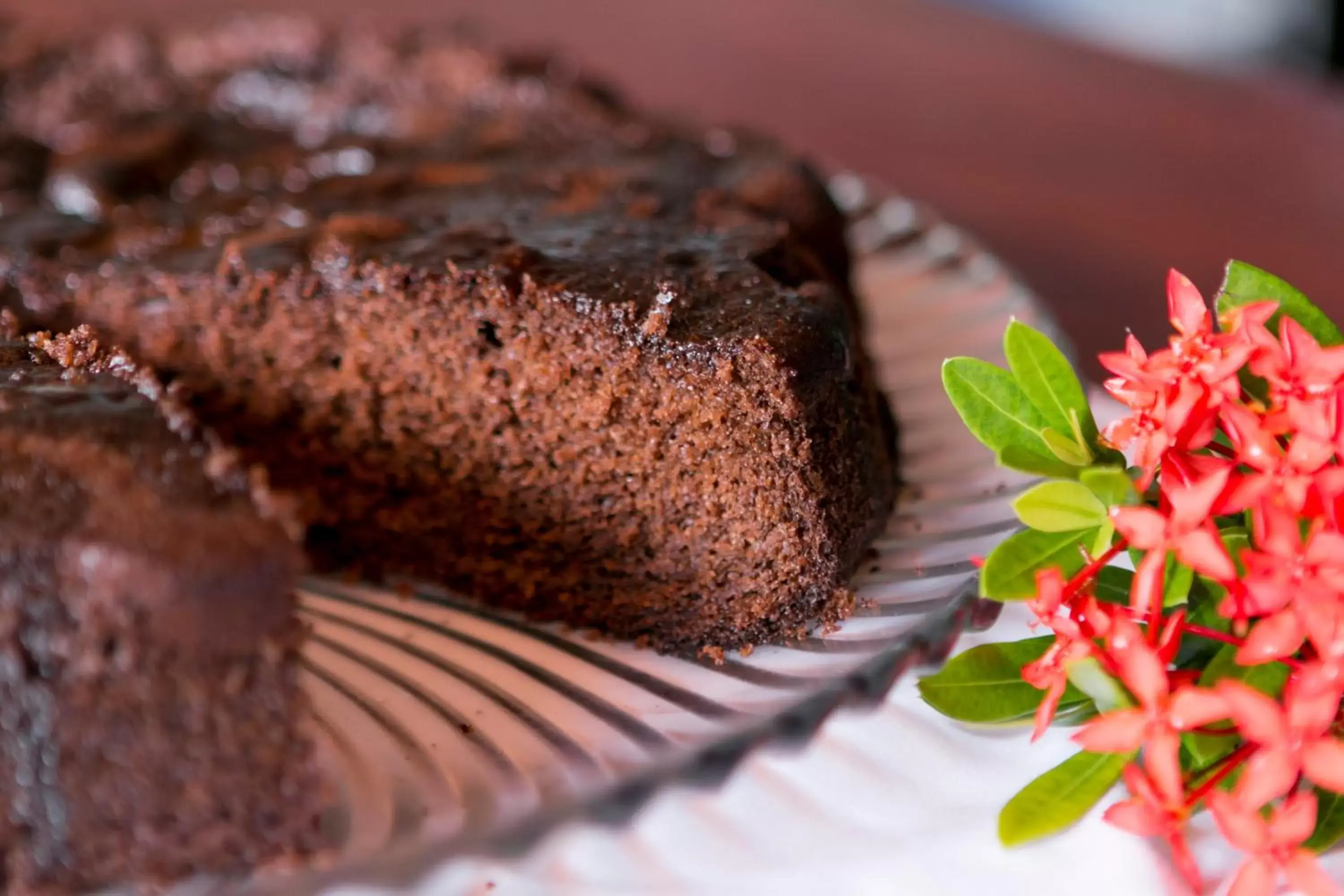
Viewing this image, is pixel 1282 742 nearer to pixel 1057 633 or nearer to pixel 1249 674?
pixel 1249 674

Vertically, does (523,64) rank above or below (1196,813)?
above

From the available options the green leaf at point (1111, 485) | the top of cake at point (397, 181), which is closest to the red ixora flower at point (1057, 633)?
the green leaf at point (1111, 485)

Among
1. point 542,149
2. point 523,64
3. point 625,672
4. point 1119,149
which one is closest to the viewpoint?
point 625,672

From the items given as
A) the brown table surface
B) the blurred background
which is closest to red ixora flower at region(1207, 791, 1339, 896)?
the brown table surface

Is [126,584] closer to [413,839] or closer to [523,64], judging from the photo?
[413,839]

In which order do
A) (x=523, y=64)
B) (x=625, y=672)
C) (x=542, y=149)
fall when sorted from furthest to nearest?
1. (x=523, y=64)
2. (x=542, y=149)
3. (x=625, y=672)

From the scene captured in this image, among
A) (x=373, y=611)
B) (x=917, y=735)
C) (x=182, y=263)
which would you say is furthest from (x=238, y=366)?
(x=917, y=735)

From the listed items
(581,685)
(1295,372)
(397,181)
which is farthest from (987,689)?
(397,181)
